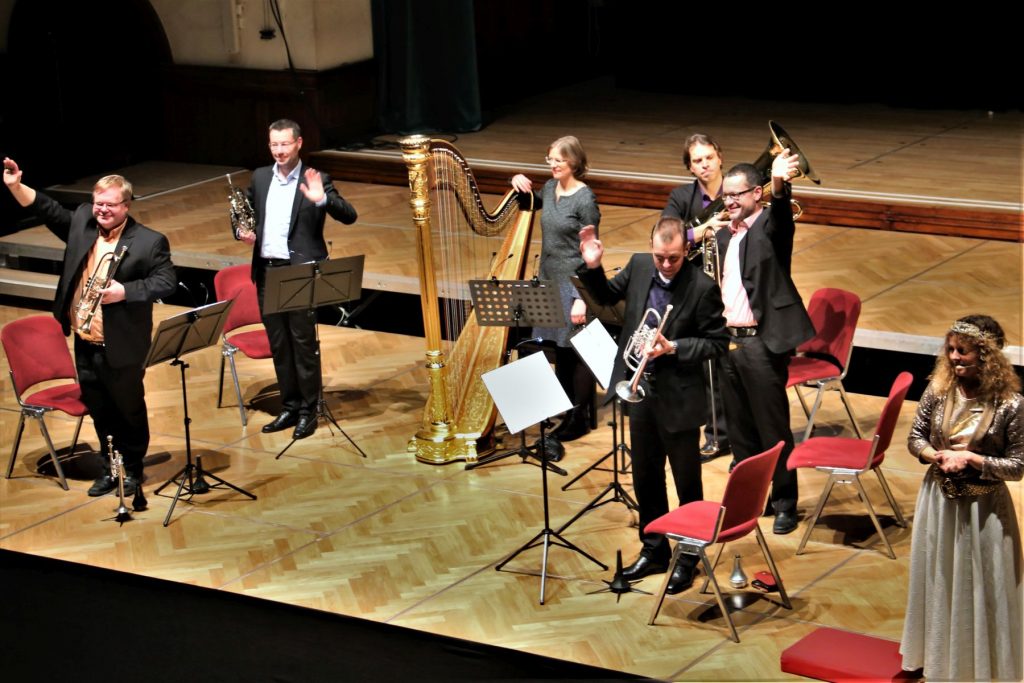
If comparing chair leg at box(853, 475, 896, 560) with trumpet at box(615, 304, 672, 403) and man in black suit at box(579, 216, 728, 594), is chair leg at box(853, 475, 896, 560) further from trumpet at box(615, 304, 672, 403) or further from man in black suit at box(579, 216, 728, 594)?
trumpet at box(615, 304, 672, 403)

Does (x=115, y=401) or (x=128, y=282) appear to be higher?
(x=128, y=282)

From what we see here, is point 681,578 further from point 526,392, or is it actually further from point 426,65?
point 426,65

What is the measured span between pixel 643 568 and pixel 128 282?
277 cm

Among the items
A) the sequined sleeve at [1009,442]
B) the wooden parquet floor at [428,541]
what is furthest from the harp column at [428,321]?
the sequined sleeve at [1009,442]

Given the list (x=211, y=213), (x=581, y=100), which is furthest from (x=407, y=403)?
(x=581, y=100)

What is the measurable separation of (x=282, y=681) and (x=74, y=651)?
0.89 metres

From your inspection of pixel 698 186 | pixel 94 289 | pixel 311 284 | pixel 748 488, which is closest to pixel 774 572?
pixel 748 488

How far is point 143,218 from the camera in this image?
11180 mm

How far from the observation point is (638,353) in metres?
5.71

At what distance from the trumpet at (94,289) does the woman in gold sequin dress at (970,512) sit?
3781mm

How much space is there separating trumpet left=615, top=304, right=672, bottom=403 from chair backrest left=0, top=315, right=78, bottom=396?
3255mm

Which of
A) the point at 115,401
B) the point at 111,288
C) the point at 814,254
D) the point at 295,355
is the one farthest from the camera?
the point at 814,254

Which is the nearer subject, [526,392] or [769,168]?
[526,392]

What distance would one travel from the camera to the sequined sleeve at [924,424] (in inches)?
191
